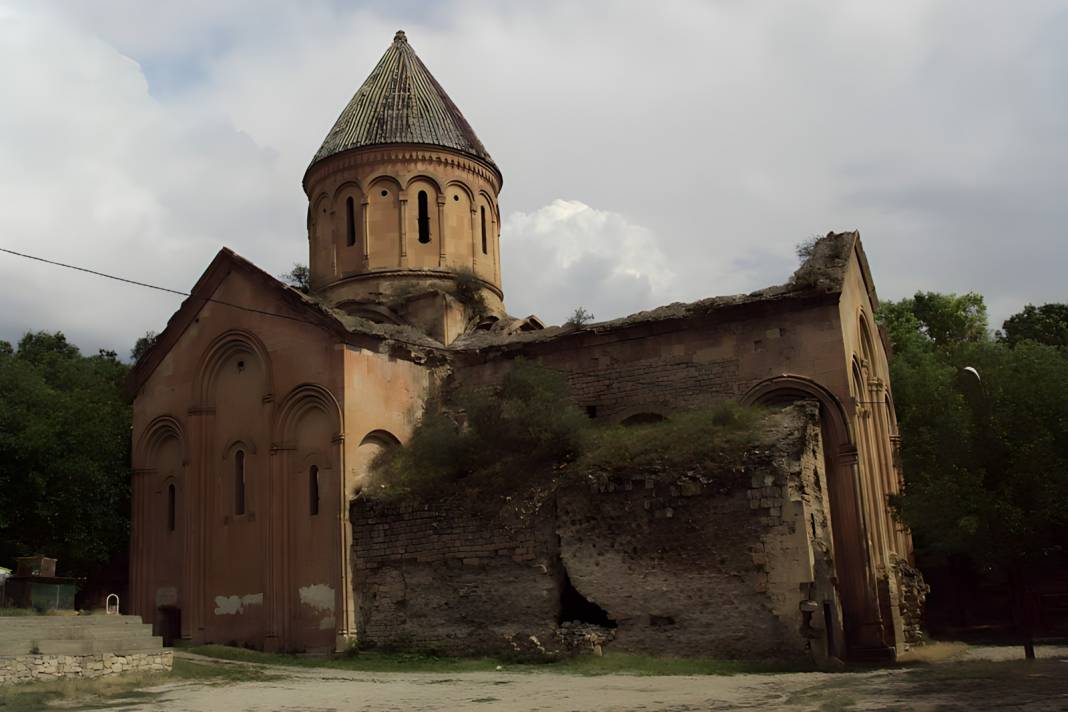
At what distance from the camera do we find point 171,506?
20.3 meters

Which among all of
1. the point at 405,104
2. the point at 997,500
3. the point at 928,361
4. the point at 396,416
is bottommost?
the point at 997,500

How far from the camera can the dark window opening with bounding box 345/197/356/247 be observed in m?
23.3

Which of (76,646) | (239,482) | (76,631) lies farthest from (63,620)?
(239,482)

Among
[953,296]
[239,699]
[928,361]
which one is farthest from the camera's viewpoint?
[953,296]

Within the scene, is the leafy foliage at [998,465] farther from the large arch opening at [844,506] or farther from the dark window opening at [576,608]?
the dark window opening at [576,608]

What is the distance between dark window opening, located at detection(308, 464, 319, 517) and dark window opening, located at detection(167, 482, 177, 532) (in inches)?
143

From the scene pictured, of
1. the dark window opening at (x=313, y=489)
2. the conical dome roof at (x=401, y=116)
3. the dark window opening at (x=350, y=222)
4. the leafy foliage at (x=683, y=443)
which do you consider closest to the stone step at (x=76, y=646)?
the dark window opening at (x=313, y=489)

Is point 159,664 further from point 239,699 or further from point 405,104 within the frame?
point 405,104

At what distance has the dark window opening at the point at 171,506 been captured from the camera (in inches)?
794

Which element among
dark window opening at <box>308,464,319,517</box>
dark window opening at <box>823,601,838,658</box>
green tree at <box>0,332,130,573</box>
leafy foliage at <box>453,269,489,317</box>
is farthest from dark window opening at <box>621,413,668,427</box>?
green tree at <box>0,332,130,573</box>

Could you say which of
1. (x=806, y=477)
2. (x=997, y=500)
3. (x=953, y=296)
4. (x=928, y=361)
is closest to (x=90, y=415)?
(x=806, y=477)

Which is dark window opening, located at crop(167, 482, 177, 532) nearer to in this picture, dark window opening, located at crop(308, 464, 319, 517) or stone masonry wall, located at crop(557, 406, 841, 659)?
dark window opening, located at crop(308, 464, 319, 517)

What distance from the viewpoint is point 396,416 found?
1905 centimetres

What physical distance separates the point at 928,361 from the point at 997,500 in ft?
44.0
